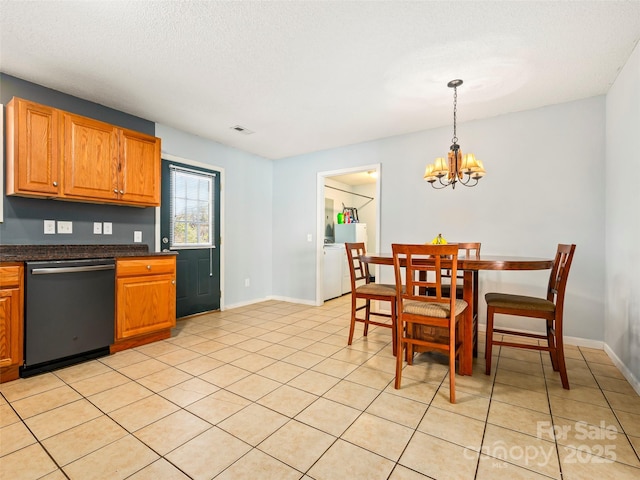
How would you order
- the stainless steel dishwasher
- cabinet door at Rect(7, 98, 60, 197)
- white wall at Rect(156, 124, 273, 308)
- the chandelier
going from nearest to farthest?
the stainless steel dishwasher, cabinet door at Rect(7, 98, 60, 197), the chandelier, white wall at Rect(156, 124, 273, 308)

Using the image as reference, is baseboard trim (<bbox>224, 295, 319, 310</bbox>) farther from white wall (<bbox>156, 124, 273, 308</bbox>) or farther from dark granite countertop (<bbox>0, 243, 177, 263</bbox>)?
dark granite countertop (<bbox>0, 243, 177, 263</bbox>)

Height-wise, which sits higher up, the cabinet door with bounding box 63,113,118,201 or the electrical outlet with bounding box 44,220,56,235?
the cabinet door with bounding box 63,113,118,201

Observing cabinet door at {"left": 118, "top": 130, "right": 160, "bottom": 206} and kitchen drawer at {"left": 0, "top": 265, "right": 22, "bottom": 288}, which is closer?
kitchen drawer at {"left": 0, "top": 265, "right": 22, "bottom": 288}

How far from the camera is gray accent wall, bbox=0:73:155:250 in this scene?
2596mm

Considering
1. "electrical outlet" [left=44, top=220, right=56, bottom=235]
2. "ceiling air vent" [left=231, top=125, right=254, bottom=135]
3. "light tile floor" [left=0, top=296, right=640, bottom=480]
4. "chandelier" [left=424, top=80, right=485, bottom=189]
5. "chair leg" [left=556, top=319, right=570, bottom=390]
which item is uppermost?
"ceiling air vent" [left=231, top=125, right=254, bottom=135]

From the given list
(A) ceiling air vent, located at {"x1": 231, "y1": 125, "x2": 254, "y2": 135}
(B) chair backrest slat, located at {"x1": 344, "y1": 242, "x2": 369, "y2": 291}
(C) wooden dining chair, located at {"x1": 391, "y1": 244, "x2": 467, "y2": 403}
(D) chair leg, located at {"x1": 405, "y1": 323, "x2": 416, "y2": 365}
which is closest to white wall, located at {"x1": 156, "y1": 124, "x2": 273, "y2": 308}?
(A) ceiling air vent, located at {"x1": 231, "y1": 125, "x2": 254, "y2": 135}

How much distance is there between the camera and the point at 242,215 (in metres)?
4.73

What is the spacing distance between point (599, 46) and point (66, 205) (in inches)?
181

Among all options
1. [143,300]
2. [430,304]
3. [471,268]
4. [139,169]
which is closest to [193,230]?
[139,169]

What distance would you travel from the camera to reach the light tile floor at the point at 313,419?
4.53ft

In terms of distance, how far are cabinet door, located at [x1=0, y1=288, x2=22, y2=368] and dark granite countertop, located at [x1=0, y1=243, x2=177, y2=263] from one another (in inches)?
10.2

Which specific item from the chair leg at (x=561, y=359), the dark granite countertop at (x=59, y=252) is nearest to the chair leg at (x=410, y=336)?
the chair leg at (x=561, y=359)

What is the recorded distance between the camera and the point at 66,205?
2895mm

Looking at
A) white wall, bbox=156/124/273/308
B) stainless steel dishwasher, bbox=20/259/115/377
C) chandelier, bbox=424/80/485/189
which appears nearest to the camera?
stainless steel dishwasher, bbox=20/259/115/377
